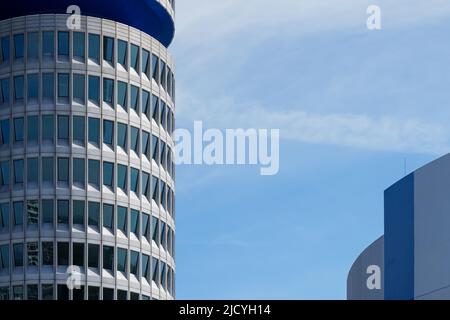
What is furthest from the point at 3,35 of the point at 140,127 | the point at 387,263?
the point at 387,263

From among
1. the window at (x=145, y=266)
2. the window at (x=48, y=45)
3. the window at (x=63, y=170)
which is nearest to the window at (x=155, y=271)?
the window at (x=145, y=266)

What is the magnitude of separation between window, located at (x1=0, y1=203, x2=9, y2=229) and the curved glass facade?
122 mm

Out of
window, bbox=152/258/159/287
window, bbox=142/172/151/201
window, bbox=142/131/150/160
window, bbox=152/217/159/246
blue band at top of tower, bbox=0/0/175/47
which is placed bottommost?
window, bbox=152/258/159/287

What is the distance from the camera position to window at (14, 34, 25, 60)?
127 meters

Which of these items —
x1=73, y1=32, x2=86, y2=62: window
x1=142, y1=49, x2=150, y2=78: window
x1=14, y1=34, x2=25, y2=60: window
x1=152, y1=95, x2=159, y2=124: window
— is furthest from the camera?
x1=152, y1=95, x2=159, y2=124: window

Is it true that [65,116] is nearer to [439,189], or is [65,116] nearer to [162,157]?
[162,157]

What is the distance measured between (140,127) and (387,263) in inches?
1874

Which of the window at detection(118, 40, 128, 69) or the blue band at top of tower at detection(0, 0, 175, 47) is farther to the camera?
the window at detection(118, 40, 128, 69)

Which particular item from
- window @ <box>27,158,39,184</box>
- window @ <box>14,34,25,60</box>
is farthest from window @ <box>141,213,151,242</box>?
window @ <box>14,34,25,60</box>

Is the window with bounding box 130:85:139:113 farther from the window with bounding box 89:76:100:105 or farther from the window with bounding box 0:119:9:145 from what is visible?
the window with bounding box 0:119:9:145

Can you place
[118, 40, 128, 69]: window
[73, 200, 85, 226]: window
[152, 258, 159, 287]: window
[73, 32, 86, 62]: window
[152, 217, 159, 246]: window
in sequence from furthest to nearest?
[118, 40, 128, 69]: window → [152, 217, 159, 246]: window → [73, 32, 86, 62]: window → [152, 258, 159, 287]: window → [73, 200, 85, 226]: window

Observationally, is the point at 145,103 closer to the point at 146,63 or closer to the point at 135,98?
the point at 135,98
